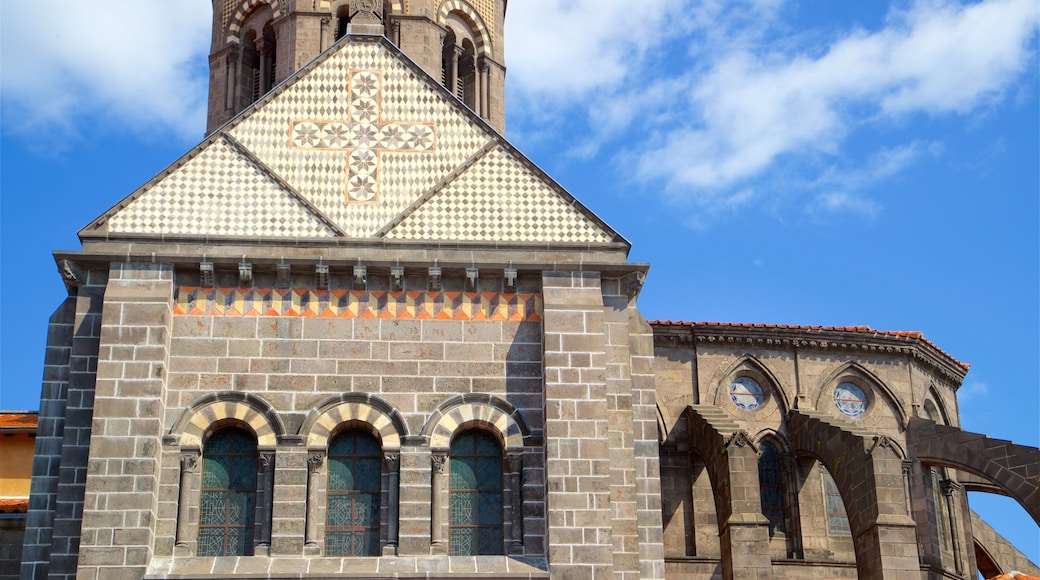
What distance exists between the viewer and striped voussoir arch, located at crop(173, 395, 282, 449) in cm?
2525

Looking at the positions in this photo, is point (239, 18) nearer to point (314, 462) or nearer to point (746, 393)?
point (746, 393)

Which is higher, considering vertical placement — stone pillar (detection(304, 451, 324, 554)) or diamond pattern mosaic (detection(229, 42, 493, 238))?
diamond pattern mosaic (detection(229, 42, 493, 238))

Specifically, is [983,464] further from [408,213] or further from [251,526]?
[251,526]

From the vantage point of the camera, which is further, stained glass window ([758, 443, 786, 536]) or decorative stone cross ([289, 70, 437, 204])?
stained glass window ([758, 443, 786, 536])

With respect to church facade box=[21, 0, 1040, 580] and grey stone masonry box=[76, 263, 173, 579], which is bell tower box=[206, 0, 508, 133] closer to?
church facade box=[21, 0, 1040, 580]

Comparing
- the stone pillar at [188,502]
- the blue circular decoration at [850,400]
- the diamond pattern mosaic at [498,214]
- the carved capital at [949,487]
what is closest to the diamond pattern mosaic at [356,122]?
the diamond pattern mosaic at [498,214]

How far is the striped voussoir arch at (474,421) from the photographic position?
2558 centimetres

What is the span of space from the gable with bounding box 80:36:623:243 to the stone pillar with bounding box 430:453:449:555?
13.0 ft

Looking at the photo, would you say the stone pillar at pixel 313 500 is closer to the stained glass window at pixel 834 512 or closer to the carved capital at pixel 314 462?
the carved capital at pixel 314 462

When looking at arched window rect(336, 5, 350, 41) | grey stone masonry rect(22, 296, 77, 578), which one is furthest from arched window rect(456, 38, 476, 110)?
grey stone masonry rect(22, 296, 77, 578)

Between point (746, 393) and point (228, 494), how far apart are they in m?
14.6

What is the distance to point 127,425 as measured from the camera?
2477 centimetres

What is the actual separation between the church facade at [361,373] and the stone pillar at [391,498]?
44mm

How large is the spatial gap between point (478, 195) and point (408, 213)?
1.32 metres
